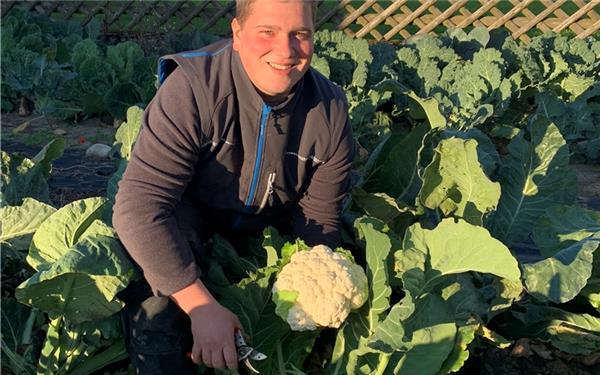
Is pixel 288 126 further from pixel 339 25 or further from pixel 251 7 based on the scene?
pixel 339 25

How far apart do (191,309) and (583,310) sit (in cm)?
151

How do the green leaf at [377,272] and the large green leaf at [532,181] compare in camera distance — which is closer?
the green leaf at [377,272]

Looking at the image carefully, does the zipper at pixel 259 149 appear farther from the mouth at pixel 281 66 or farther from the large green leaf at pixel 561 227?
the large green leaf at pixel 561 227

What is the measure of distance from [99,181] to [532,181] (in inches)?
99.0

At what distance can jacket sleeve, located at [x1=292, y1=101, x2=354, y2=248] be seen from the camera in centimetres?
255

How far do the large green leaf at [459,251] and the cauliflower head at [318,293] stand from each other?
19 centimetres

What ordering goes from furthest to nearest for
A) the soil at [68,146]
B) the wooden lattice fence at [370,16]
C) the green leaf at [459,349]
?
the wooden lattice fence at [370,16] → the soil at [68,146] → the green leaf at [459,349]

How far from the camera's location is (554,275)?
238cm

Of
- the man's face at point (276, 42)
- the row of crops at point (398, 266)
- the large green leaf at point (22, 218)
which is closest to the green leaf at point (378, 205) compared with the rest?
the row of crops at point (398, 266)

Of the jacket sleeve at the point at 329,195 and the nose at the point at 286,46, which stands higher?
the nose at the point at 286,46

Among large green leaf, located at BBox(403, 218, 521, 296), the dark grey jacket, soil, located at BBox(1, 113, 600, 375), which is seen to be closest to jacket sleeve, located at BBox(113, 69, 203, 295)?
the dark grey jacket

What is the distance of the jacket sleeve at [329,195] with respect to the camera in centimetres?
255

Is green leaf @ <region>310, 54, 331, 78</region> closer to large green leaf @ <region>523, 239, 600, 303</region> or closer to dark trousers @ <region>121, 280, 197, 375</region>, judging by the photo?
large green leaf @ <region>523, 239, 600, 303</region>

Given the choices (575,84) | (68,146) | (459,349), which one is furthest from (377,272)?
(575,84)
